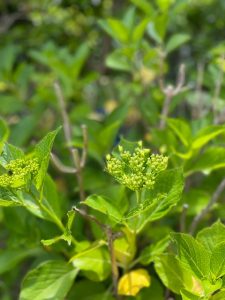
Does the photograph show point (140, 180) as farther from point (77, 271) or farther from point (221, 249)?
point (77, 271)

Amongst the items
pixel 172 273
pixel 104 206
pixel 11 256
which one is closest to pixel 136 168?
pixel 104 206

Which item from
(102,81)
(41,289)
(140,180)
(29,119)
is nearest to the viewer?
(140,180)

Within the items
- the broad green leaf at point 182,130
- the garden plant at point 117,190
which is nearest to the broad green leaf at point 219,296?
the garden plant at point 117,190

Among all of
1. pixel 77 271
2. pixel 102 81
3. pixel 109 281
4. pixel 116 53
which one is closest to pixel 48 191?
pixel 77 271

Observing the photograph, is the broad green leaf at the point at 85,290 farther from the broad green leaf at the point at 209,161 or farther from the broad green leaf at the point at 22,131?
the broad green leaf at the point at 22,131

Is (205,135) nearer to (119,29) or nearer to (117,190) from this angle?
(117,190)

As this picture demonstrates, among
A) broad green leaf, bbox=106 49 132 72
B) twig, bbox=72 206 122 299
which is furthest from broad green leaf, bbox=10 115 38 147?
twig, bbox=72 206 122 299
